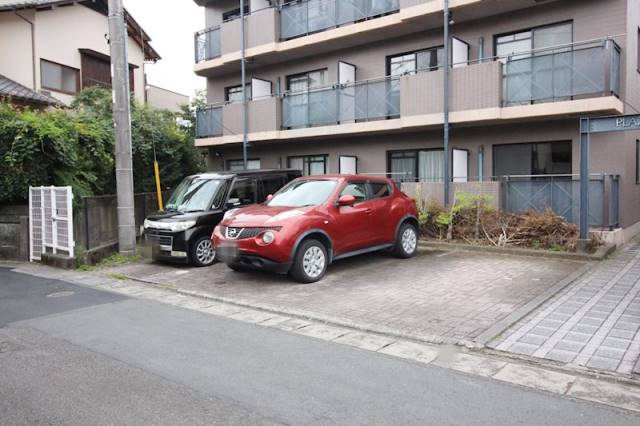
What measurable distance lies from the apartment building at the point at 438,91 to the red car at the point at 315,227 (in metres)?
3.67

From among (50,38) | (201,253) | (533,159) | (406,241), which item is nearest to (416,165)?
(533,159)

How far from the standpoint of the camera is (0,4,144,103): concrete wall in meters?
21.6

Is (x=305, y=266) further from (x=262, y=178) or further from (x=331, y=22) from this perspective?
(x=331, y=22)

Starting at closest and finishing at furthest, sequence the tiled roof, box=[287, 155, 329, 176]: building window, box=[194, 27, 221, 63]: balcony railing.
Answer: box=[287, 155, 329, 176]: building window → the tiled roof → box=[194, 27, 221, 63]: balcony railing

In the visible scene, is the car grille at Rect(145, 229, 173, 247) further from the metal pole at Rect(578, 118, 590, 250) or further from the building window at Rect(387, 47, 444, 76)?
the building window at Rect(387, 47, 444, 76)

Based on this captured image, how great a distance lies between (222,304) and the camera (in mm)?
7617

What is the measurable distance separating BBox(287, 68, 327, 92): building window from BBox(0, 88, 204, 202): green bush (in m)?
4.39

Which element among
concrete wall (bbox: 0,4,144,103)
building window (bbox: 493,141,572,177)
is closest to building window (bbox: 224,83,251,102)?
concrete wall (bbox: 0,4,144,103)

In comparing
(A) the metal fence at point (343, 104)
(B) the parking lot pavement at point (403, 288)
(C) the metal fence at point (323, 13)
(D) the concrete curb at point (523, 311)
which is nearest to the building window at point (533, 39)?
(A) the metal fence at point (343, 104)

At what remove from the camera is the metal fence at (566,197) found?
11352 millimetres

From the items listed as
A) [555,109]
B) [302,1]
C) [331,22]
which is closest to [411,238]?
[555,109]

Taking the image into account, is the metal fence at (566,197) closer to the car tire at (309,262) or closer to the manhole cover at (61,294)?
the car tire at (309,262)

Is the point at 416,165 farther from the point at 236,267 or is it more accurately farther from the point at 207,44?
the point at 207,44

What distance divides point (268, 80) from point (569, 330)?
15356 millimetres
